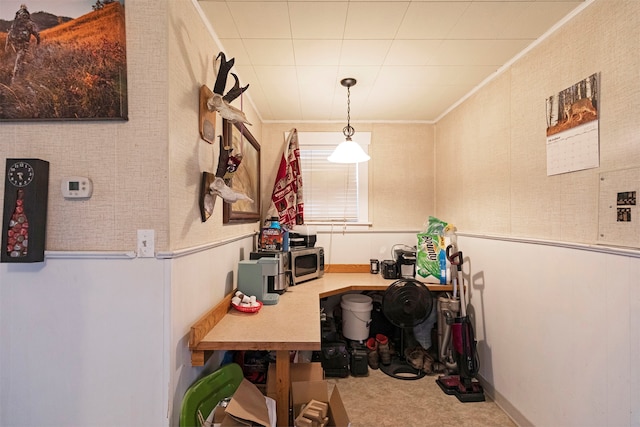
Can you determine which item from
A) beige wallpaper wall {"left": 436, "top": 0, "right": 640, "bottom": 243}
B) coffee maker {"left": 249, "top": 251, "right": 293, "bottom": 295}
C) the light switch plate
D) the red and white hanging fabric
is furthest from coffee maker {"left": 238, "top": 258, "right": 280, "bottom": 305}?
beige wallpaper wall {"left": 436, "top": 0, "right": 640, "bottom": 243}

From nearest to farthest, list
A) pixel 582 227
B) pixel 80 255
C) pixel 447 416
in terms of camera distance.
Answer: pixel 80 255 < pixel 582 227 < pixel 447 416

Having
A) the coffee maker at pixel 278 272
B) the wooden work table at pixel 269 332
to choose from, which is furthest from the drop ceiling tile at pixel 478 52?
the wooden work table at pixel 269 332

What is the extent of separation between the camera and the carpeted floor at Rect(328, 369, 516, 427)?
6.61 feet

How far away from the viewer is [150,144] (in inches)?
48.1

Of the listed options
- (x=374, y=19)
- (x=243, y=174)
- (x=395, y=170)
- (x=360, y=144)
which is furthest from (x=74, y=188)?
(x=395, y=170)

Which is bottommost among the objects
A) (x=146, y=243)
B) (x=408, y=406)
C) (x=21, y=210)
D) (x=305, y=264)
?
(x=408, y=406)

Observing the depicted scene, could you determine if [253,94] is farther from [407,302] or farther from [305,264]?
[407,302]

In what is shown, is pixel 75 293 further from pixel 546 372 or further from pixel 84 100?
pixel 546 372

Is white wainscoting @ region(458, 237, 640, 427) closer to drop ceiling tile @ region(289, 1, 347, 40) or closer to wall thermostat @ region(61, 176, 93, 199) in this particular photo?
drop ceiling tile @ region(289, 1, 347, 40)

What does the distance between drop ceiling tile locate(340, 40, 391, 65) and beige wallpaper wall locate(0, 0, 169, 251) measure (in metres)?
1.09

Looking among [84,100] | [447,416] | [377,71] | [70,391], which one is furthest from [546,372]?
[84,100]

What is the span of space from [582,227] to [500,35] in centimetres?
121

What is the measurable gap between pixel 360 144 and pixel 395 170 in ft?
1.62

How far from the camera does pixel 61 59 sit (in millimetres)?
1181
